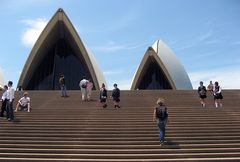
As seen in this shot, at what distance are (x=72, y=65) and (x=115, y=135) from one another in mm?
21556

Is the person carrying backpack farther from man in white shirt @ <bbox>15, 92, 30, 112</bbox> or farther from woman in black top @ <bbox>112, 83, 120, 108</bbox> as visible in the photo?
man in white shirt @ <bbox>15, 92, 30, 112</bbox>

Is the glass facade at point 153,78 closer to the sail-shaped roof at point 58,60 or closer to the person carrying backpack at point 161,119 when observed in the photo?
the sail-shaped roof at point 58,60

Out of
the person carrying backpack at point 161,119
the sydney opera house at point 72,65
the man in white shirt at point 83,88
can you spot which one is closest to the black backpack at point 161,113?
the person carrying backpack at point 161,119

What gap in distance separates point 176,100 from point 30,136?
24.1 feet

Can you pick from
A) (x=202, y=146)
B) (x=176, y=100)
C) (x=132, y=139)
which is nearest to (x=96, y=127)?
(x=132, y=139)

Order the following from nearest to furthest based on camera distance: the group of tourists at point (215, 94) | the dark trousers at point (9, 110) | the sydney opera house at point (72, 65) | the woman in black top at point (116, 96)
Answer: the dark trousers at point (9, 110) → the woman in black top at point (116, 96) → the group of tourists at point (215, 94) → the sydney opera house at point (72, 65)

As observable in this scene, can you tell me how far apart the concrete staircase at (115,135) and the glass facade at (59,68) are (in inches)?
644

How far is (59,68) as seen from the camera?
30547 millimetres

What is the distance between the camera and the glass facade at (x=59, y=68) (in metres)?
30.0

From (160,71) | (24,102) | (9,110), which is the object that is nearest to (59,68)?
(160,71)

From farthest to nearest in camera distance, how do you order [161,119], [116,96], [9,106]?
[116,96]
[9,106]
[161,119]

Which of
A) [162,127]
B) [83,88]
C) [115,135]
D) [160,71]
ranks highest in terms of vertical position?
[160,71]

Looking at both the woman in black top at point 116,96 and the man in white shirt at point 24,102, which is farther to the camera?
the woman in black top at point 116,96

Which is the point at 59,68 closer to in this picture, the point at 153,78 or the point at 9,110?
the point at 153,78
